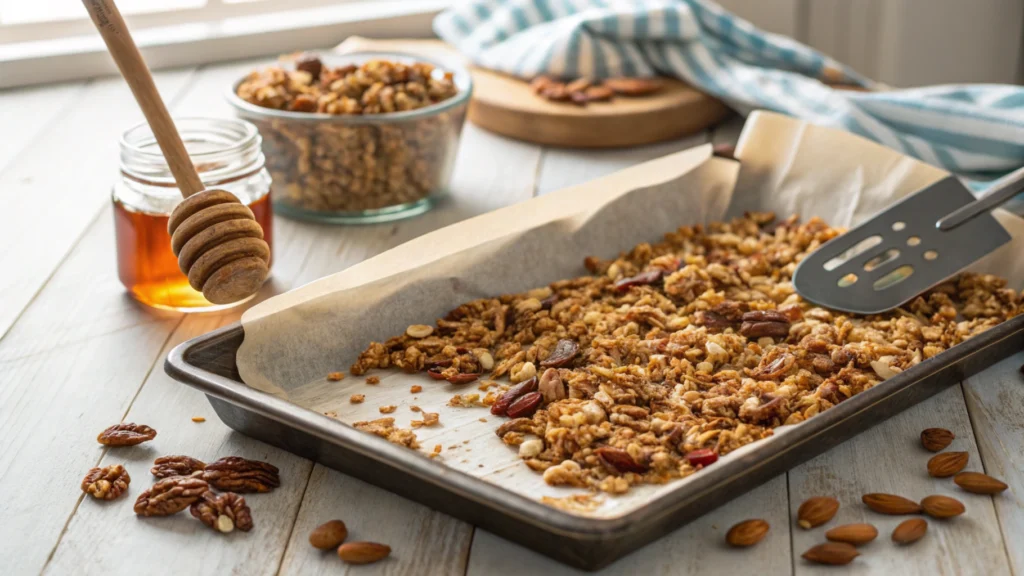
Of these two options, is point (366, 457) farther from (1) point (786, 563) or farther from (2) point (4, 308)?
(2) point (4, 308)

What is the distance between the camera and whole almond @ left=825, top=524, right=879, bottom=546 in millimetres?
807

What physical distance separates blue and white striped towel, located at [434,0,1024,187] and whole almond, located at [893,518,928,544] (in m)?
0.82

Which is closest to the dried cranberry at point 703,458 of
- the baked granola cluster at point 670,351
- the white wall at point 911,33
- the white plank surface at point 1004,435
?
the baked granola cluster at point 670,351

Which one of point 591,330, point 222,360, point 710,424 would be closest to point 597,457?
point 710,424

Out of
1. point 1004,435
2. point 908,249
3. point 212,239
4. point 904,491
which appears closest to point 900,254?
point 908,249

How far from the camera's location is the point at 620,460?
2.84 feet

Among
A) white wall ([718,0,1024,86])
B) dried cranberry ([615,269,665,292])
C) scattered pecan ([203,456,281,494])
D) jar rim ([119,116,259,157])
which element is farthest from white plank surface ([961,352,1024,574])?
white wall ([718,0,1024,86])

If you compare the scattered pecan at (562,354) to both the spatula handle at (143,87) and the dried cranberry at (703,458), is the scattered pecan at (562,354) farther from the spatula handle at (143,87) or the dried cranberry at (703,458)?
the spatula handle at (143,87)

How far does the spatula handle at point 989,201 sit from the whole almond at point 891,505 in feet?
1.43

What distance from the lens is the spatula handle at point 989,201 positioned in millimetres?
1152

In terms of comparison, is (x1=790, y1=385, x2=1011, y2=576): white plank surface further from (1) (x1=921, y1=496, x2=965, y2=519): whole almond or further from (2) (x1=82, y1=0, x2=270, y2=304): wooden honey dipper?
(2) (x1=82, y1=0, x2=270, y2=304): wooden honey dipper

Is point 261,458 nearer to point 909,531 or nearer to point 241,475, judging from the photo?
point 241,475

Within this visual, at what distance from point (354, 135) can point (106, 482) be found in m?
0.63

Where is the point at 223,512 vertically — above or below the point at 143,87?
below
